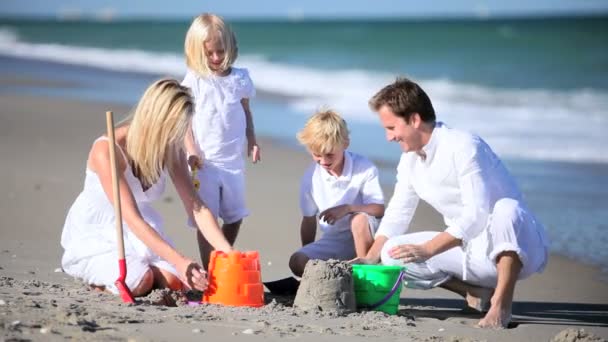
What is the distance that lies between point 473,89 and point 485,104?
2734mm

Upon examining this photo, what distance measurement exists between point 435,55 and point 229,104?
81.9 feet

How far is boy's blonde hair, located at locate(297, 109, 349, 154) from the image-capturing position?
5418 millimetres

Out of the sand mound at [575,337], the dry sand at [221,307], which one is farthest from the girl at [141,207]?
the sand mound at [575,337]

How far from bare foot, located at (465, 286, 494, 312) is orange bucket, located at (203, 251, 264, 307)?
3.59ft

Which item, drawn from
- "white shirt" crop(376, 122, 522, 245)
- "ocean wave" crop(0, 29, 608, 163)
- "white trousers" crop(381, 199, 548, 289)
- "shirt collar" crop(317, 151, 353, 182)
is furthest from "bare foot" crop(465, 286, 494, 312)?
"ocean wave" crop(0, 29, 608, 163)

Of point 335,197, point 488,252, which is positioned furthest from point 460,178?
point 335,197

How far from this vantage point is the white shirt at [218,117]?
5.80 m

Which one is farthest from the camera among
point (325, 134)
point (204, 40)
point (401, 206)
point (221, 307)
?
point (204, 40)

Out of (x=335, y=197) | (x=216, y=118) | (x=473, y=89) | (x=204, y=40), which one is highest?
(x=473, y=89)

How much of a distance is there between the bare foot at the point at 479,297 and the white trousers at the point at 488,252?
0.03m

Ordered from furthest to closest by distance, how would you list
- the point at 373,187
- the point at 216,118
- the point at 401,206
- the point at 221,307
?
the point at 216,118 < the point at 373,187 < the point at 401,206 < the point at 221,307

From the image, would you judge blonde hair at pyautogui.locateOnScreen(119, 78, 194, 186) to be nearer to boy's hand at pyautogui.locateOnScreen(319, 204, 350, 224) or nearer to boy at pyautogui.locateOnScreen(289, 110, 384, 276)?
boy at pyautogui.locateOnScreen(289, 110, 384, 276)

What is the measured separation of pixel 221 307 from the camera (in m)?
4.63

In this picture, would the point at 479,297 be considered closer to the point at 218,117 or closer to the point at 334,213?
the point at 334,213
